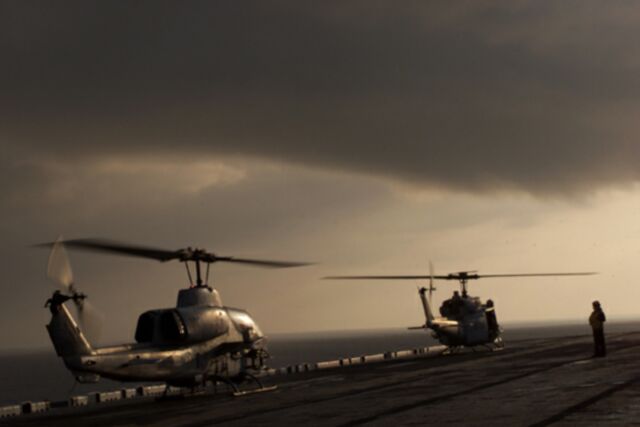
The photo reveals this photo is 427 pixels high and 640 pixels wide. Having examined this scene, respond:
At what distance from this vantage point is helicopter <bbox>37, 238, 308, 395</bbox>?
75.5 ft

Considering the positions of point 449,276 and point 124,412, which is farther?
point 449,276

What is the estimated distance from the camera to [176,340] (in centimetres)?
2734

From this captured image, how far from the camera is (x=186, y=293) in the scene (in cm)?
2938

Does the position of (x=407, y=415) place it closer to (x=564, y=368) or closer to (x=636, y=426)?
(x=636, y=426)

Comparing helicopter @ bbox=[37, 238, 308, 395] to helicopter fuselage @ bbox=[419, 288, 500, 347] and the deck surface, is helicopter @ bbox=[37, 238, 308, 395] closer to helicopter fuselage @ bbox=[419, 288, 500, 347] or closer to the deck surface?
the deck surface

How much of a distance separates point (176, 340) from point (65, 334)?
5111mm

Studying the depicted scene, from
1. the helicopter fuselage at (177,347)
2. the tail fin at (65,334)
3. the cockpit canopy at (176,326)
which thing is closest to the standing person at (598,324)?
the helicopter fuselage at (177,347)

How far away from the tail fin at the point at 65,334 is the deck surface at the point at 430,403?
2020 millimetres

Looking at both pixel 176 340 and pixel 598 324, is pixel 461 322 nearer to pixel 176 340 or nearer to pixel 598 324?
pixel 598 324

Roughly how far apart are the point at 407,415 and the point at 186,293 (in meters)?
12.9

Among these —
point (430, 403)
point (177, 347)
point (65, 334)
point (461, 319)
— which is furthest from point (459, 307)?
point (65, 334)

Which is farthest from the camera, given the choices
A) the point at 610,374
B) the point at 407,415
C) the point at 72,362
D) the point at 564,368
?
the point at 564,368

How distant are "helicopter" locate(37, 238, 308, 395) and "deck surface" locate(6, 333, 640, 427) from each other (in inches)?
47.4

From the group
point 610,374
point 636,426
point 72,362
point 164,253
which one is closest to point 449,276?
point 610,374
